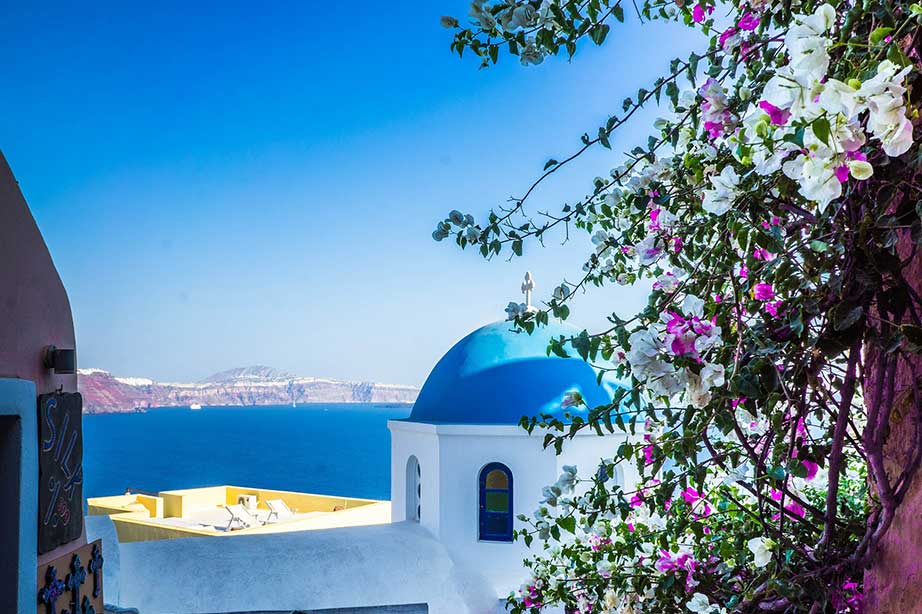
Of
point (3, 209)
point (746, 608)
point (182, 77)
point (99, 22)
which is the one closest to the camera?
point (746, 608)

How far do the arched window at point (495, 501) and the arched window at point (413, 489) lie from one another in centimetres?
99

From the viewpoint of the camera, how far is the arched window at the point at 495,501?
28.0 feet

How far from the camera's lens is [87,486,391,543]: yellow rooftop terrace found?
12238 millimetres

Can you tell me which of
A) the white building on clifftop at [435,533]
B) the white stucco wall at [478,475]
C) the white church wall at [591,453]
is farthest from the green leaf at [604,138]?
the white church wall at [591,453]

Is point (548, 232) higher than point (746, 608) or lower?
higher

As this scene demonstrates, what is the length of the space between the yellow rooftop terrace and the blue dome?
3.05m

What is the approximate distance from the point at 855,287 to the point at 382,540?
7593 millimetres

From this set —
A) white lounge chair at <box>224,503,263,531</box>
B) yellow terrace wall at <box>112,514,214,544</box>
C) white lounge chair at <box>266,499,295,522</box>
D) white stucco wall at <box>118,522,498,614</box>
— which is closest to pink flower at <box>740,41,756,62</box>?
white stucco wall at <box>118,522,498,614</box>

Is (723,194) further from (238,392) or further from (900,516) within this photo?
(238,392)

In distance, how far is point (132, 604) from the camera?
691 cm

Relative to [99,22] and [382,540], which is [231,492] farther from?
[99,22]

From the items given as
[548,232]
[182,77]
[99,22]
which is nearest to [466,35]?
[548,232]

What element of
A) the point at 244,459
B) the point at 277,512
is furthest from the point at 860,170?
the point at 244,459

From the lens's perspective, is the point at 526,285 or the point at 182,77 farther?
the point at 182,77
